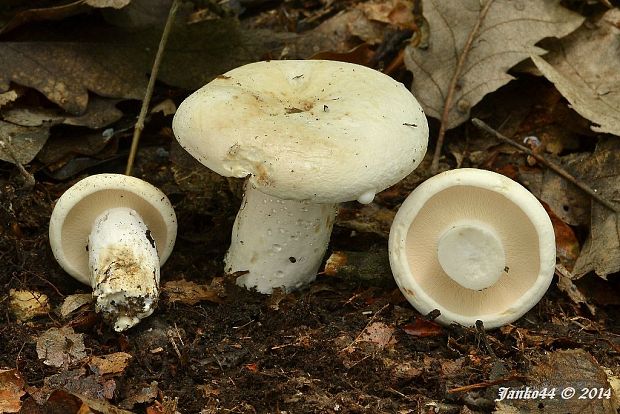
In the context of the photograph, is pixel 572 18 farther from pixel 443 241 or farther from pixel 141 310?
pixel 141 310

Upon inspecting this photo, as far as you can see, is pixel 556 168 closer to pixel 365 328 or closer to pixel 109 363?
pixel 365 328

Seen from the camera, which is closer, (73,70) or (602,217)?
(602,217)

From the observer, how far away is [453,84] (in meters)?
3.68

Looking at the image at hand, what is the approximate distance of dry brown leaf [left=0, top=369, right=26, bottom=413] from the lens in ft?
7.71

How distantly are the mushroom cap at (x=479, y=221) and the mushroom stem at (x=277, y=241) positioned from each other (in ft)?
1.16

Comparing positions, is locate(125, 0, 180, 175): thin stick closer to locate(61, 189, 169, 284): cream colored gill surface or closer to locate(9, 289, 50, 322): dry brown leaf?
locate(61, 189, 169, 284): cream colored gill surface

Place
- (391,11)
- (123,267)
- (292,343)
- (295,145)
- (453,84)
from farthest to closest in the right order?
(391,11) → (453,84) → (123,267) → (292,343) → (295,145)

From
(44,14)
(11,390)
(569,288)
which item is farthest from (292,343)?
(44,14)

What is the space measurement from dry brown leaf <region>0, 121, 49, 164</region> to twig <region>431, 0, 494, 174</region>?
2.04 metres

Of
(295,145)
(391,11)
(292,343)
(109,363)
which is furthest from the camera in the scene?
(391,11)

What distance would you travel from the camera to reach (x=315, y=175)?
2395 mm

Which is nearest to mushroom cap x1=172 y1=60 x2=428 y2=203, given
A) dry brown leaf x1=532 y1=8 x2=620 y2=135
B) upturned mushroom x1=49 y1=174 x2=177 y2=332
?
upturned mushroom x1=49 y1=174 x2=177 y2=332

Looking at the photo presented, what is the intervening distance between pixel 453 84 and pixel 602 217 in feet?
3.48

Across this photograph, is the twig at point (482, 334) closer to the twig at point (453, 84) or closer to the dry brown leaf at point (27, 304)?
the twig at point (453, 84)
